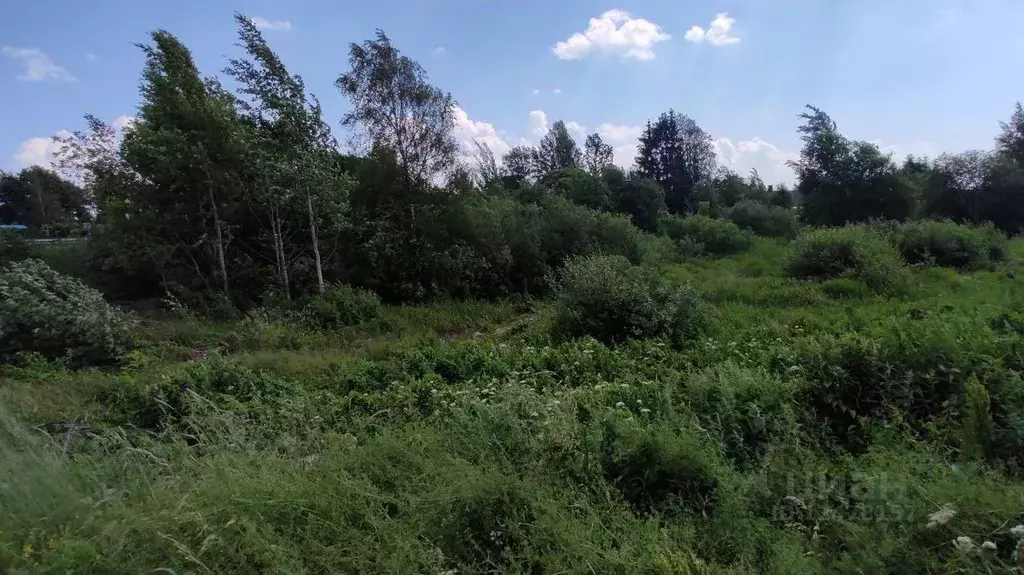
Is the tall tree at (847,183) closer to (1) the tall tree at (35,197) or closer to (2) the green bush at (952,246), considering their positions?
(2) the green bush at (952,246)

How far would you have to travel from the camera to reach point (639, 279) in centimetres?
1099

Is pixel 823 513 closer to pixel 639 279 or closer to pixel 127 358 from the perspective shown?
pixel 639 279

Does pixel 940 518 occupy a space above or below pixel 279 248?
below

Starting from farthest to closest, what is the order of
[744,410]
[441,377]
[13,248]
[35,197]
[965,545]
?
1. [35,197]
2. [13,248]
3. [441,377]
4. [744,410]
5. [965,545]

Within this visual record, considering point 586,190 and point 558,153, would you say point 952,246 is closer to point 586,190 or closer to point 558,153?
point 586,190

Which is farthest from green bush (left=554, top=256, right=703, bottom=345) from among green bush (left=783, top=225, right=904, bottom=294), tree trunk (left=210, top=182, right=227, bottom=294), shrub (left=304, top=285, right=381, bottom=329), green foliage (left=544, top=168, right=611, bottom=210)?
green foliage (left=544, top=168, right=611, bottom=210)

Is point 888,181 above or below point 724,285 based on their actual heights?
above

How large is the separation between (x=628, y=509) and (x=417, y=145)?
14.3 meters

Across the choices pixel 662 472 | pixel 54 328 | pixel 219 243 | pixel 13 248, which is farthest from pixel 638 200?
pixel 662 472

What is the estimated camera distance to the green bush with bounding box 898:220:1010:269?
650 inches

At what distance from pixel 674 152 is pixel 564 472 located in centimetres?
4409

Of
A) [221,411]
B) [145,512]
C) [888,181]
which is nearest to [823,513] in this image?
[145,512]

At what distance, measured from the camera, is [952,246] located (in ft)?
54.7

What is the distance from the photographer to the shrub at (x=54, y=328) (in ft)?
33.2
